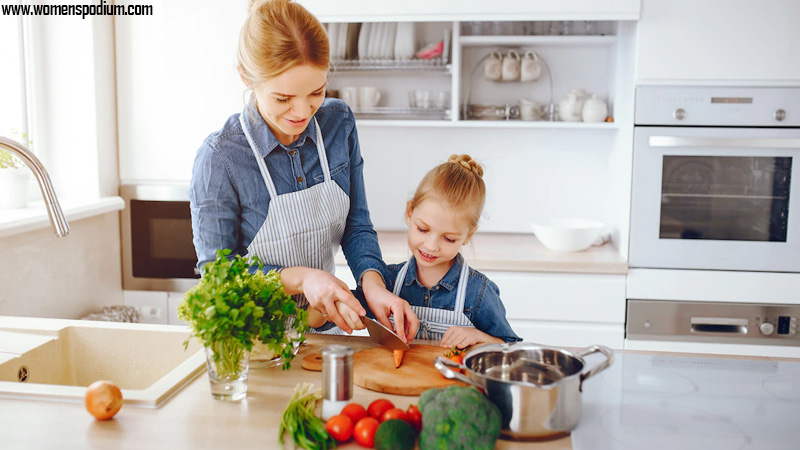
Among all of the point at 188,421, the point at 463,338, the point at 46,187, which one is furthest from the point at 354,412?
the point at 46,187

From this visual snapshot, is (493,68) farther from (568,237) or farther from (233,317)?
(233,317)

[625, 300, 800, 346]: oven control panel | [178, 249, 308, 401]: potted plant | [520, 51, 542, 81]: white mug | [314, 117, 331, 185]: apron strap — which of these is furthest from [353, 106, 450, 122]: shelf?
[178, 249, 308, 401]: potted plant

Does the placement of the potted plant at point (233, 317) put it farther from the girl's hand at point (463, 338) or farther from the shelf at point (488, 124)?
the shelf at point (488, 124)

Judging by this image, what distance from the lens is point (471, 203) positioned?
64.2 inches

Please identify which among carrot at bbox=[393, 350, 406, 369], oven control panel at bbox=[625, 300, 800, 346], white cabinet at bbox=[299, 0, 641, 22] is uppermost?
white cabinet at bbox=[299, 0, 641, 22]

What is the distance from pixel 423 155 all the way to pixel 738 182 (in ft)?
4.31

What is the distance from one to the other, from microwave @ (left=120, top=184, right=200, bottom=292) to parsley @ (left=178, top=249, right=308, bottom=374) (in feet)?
6.07

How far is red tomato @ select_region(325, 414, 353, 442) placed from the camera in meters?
0.98

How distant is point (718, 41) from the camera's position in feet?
8.26

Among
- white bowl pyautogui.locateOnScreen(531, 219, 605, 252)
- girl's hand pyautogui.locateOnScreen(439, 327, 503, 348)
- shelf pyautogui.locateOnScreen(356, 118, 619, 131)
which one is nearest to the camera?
girl's hand pyautogui.locateOnScreen(439, 327, 503, 348)

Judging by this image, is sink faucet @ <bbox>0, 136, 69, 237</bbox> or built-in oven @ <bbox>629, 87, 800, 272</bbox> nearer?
sink faucet @ <bbox>0, 136, 69, 237</bbox>

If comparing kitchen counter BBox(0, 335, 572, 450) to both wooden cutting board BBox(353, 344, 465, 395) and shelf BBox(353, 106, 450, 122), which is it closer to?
wooden cutting board BBox(353, 344, 465, 395)

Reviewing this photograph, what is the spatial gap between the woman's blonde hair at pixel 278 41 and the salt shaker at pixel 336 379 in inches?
23.9

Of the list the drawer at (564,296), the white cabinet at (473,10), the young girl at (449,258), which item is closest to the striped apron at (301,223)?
the young girl at (449,258)
